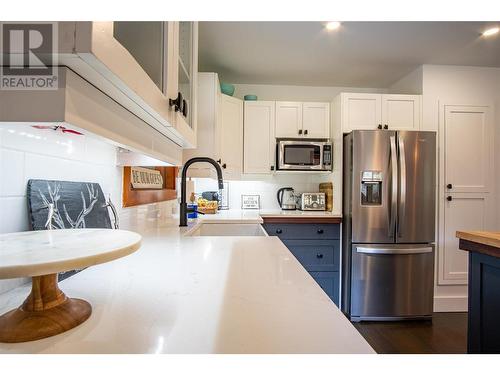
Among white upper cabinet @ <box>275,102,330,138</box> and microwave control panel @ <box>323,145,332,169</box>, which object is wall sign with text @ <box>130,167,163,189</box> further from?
microwave control panel @ <box>323,145,332,169</box>

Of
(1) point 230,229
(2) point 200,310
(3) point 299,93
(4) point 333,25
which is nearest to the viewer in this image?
(2) point 200,310

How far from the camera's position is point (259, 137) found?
288 centimetres

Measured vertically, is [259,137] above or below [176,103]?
above

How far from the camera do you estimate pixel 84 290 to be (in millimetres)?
548

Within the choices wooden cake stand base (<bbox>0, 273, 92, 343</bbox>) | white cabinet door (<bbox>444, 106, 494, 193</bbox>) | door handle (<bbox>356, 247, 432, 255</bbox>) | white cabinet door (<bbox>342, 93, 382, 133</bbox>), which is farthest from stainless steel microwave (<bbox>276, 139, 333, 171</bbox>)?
wooden cake stand base (<bbox>0, 273, 92, 343</bbox>)

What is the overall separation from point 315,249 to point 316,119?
1.38 metres

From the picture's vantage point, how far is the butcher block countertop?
1207mm

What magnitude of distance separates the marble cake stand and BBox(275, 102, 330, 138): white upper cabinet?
8.51 ft

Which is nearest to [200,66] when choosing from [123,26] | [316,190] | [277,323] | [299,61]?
[299,61]

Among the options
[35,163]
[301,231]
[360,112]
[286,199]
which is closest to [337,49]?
[360,112]

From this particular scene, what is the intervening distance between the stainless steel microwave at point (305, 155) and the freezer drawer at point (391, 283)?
910mm

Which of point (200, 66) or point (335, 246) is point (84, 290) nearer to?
point (335, 246)

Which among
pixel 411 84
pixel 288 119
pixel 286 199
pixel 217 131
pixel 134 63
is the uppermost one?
pixel 411 84

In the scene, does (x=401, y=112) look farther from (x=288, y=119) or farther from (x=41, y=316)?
(x=41, y=316)
